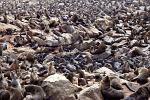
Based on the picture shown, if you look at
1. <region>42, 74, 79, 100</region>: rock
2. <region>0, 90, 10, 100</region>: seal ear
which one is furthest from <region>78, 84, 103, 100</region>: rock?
<region>0, 90, 10, 100</region>: seal ear

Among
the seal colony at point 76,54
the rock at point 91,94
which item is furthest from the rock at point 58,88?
the rock at point 91,94

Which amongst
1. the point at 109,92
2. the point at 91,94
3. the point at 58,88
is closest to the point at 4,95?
the point at 58,88

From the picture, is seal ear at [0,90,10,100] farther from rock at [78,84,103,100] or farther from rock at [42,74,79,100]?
rock at [78,84,103,100]

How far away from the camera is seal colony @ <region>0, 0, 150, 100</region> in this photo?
8.22 metres

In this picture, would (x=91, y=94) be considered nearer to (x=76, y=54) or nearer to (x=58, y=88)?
(x=58, y=88)

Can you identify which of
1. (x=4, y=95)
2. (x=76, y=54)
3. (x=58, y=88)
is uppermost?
(x=58, y=88)

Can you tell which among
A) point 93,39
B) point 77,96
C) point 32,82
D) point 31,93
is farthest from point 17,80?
point 93,39

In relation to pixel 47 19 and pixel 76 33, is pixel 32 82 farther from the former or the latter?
pixel 47 19

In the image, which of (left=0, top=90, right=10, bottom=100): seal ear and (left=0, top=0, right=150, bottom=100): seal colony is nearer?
(left=0, top=90, right=10, bottom=100): seal ear

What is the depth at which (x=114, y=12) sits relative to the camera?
24438mm

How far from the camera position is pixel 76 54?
49.2ft

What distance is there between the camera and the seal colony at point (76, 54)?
822 centimetres

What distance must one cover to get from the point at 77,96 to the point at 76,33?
31.9 feet

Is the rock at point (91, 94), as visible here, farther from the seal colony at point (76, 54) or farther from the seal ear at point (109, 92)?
the seal ear at point (109, 92)
